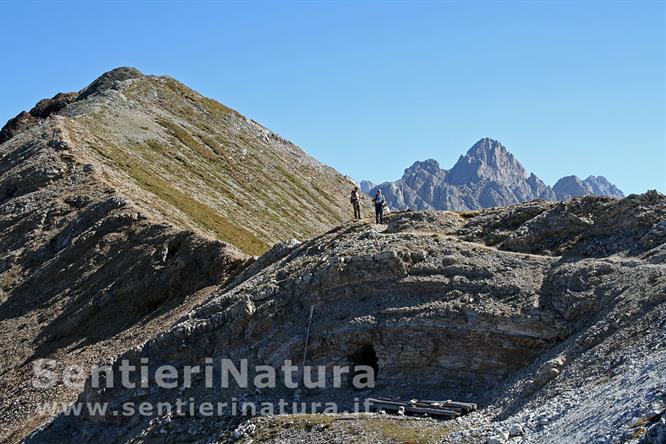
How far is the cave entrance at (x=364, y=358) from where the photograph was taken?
101 feet

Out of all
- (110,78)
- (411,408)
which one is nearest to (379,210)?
(411,408)

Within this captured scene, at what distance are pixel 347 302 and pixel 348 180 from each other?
105828 millimetres

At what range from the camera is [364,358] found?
102 feet

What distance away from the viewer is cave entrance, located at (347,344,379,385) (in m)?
30.7

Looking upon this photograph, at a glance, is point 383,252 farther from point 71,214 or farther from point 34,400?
point 71,214

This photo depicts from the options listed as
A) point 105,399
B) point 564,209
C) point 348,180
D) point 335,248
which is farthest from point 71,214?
point 348,180

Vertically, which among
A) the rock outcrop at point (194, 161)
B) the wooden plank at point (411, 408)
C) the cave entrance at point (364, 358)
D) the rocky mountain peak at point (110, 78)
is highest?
Answer: the rocky mountain peak at point (110, 78)

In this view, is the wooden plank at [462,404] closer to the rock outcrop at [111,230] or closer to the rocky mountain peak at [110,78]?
the rock outcrop at [111,230]

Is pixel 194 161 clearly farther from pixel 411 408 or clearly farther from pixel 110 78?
pixel 411 408

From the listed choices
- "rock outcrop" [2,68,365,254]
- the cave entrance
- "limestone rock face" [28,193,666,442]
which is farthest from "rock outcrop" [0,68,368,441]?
the cave entrance

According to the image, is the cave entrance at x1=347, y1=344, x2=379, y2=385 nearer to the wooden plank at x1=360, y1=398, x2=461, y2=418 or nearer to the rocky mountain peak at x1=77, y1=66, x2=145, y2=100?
the wooden plank at x1=360, y1=398, x2=461, y2=418

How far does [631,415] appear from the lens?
58.6 feet

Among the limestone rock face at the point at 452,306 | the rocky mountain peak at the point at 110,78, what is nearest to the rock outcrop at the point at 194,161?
the rocky mountain peak at the point at 110,78

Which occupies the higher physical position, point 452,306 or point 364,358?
point 452,306
